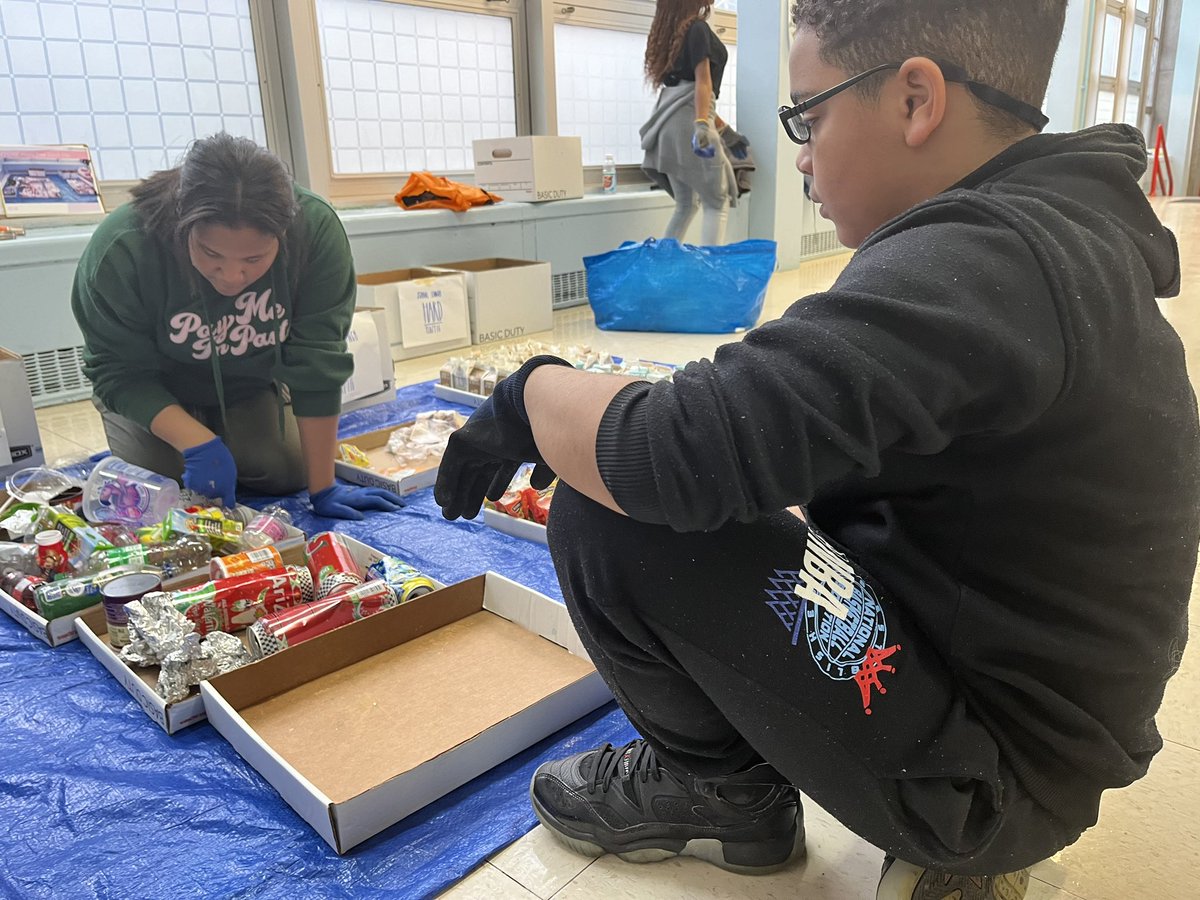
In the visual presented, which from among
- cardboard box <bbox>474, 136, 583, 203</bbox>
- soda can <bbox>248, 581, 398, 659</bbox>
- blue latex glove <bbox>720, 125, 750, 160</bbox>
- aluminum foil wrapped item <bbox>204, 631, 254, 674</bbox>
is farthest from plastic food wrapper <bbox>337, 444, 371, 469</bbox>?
blue latex glove <bbox>720, 125, 750, 160</bbox>

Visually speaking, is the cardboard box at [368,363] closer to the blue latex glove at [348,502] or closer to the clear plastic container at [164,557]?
the blue latex glove at [348,502]

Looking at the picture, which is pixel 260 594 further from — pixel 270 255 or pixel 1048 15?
pixel 1048 15

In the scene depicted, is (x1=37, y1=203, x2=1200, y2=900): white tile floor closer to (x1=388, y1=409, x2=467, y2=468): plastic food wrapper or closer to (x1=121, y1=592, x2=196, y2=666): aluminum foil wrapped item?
(x1=121, y1=592, x2=196, y2=666): aluminum foil wrapped item

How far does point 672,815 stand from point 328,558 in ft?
2.67

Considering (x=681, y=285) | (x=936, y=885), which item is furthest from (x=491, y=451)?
(x=681, y=285)

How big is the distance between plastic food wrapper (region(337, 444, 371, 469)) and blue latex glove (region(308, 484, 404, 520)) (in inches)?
6.9

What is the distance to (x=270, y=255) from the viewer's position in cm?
168

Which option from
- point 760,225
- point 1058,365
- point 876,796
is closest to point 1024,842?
point 876,796

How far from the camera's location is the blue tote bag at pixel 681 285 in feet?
12.6

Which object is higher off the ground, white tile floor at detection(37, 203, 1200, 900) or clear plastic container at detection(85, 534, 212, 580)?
clear plastic container at detection(85, 534, 212, 580)

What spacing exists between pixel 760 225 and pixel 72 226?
392 centimetres

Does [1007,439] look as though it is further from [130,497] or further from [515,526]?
[130,497]

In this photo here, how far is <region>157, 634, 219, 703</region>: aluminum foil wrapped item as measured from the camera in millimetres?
1243

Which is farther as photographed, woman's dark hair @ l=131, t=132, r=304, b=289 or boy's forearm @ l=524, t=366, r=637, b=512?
woman's dark hair @ l=131, t=132, r=304, b=289
